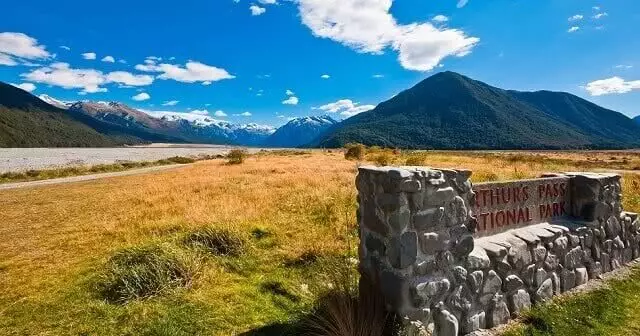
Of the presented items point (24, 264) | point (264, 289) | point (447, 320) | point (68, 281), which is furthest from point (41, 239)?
point (447, 320)

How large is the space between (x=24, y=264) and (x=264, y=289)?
5.26 metres

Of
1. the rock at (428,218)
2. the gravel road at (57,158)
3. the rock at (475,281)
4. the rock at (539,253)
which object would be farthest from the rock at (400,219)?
the gravel road at (57,158)

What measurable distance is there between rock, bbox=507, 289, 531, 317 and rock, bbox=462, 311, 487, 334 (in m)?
0.64

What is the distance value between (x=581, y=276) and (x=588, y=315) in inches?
45.9

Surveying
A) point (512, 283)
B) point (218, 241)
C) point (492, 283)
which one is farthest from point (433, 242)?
point (218, 241)

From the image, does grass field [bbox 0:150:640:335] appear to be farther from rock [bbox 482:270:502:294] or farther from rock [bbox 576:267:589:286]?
rock [bbox 482:270:502:294]

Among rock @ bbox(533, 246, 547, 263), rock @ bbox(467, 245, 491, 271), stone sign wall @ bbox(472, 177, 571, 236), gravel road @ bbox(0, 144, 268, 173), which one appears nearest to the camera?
rock @ bbox(467, 245, 491, 271)

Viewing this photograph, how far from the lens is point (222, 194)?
15969mm

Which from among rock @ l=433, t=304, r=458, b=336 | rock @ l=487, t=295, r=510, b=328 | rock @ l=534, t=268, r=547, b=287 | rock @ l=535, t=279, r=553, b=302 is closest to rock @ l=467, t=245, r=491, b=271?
rock @ l=487, t=295, r=510, b=328

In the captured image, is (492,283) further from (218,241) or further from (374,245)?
(218,241)

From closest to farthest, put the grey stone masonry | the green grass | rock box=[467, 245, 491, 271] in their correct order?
the grey stone masonry < rock box=[467, 245, 491, 271] < the green grass

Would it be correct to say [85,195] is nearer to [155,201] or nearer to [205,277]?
[155,201]

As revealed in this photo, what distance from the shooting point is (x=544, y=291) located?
6391 mm

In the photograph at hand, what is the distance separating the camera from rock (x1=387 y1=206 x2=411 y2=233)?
4.68m
